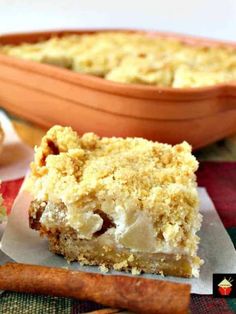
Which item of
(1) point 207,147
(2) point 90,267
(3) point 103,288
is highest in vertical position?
(3) point 103,288

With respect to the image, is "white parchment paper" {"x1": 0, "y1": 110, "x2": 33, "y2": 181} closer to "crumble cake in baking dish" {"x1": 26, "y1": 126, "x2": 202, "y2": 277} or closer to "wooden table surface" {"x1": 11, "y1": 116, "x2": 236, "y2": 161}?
"wooden table surface" {"x1": 11, "y1": 116, "x2": 236, "y2": 161}

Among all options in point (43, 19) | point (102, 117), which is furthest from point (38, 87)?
point (43, 19)

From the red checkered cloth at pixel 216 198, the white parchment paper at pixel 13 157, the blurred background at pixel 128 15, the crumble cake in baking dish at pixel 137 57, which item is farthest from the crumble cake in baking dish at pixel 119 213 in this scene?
the blurred background at pixel 128 15

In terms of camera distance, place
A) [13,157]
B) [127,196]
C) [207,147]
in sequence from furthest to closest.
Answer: [207,147] → [13,157] → [127,196]

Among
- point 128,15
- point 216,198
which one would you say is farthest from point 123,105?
point 128,15

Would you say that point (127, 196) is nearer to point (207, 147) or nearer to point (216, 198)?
point (216, 198)

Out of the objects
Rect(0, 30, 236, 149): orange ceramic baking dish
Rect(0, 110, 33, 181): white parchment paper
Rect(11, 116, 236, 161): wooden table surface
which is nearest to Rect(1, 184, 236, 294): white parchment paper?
Rect(0, 110, 33, 181): white parchment paper
